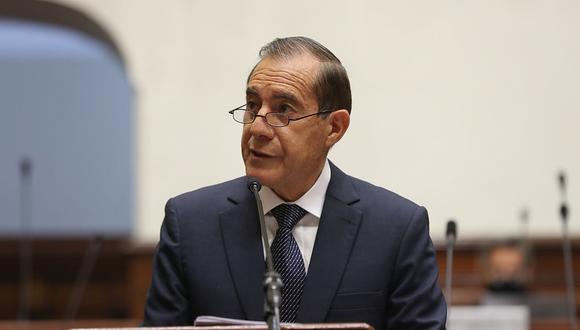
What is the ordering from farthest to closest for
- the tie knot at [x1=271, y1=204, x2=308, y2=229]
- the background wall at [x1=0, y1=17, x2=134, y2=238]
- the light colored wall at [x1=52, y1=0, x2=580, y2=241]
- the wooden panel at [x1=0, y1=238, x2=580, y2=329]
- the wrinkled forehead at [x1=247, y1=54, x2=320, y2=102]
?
the background wall at [x1=0, y1=17, x2=134, y2=238] < the light colored wall at [x1=52, y1=0, x2=580, y2=241] < the wooden panel at [x1=0, y1=238, x2=580, y2=329] < the tie knot at [x1=271, y1=204, x2=308, y2=229] < the wrinkled forehead at [x1=247, y1=54, x2=320, y2=102]

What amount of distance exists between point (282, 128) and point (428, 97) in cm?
638

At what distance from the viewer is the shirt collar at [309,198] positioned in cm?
278

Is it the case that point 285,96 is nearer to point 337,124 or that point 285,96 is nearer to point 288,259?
point 337,124

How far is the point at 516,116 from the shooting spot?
8781 mm

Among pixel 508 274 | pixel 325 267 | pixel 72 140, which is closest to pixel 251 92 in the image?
pixel 325 267

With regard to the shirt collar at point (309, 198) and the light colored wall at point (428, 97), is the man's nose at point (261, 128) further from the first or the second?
the light colored wall at point (428, 97)


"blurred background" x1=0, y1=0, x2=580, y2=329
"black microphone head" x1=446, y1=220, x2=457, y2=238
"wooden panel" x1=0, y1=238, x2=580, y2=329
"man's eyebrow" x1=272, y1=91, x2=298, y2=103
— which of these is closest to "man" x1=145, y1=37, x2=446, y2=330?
"man's eyebrow" x1=272, y1=91, x2=298, y2=103

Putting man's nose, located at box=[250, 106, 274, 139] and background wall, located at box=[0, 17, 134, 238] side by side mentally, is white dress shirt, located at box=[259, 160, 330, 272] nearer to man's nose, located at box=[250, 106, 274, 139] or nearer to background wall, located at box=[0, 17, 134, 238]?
man's nose, located at box=[250, 106, 274, 139]

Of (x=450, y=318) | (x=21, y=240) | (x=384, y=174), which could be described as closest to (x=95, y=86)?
(x=21, y=240)

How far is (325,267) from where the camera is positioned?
268cm

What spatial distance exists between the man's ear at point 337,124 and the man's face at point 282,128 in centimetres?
4

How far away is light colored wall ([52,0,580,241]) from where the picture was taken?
880 centimetres

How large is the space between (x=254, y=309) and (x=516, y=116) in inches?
256

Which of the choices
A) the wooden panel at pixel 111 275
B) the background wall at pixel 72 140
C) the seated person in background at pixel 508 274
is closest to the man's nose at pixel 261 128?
the seated person in background at pixel 508 274
